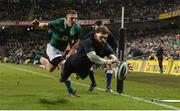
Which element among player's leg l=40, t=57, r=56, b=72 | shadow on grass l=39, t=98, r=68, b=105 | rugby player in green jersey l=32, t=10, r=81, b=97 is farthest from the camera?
player's leg l=40, t=57, r=56, b=72

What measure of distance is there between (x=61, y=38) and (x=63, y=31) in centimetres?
29

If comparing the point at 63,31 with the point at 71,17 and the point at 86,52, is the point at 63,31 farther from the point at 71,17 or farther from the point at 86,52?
the point at 86,52

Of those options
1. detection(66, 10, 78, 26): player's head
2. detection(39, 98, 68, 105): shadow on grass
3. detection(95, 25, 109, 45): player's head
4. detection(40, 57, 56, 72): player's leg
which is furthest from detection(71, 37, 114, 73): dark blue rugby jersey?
detection(40, 57, 56, 72): player's leg

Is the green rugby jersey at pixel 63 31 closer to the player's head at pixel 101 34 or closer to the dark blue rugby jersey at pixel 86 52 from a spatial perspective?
the dark blue rugby jersey at pixel 86 52

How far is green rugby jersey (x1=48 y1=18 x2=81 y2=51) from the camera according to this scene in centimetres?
1234

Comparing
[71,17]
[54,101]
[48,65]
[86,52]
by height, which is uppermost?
[71,17]

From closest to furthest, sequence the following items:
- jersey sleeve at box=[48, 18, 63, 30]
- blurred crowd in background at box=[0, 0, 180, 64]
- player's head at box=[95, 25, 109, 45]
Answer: player's head at box=[95, 25, 109, 45] < jersey sleeve at box=[48, 18, 63, 30] < blurred crowd in background at box=[0, 0, 180, 64]

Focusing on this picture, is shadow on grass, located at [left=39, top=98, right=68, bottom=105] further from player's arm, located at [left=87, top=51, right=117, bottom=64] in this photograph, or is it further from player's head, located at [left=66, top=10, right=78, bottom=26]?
player's head, located at [left=66, top=10, right=78, bottom=26]

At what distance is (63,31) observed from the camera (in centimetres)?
1239

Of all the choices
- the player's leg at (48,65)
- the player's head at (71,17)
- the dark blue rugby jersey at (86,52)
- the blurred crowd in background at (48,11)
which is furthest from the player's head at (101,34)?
the blurred crowd in background at (48,11)

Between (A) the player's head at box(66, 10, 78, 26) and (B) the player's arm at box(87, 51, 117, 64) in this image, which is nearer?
(B) the player's arm at box(87, 51, 117, 64)

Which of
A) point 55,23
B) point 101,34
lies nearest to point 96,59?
point 101,34

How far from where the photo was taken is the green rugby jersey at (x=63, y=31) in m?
12.3

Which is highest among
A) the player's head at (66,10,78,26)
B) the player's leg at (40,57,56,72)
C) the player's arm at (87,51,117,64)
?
the player's head at (66,10,78,26)
